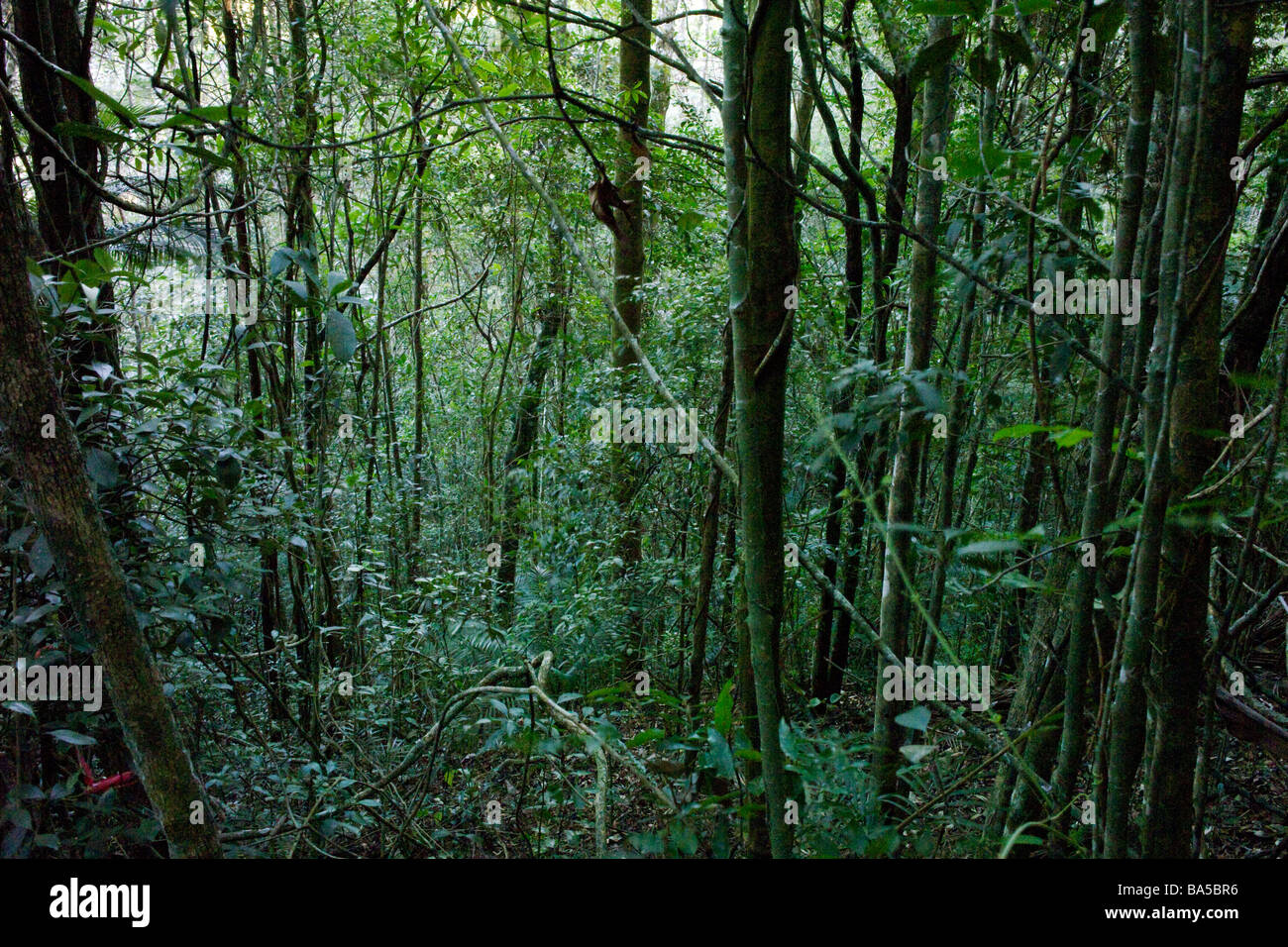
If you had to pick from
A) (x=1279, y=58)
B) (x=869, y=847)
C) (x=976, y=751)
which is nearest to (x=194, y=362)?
(x=869, y=847)

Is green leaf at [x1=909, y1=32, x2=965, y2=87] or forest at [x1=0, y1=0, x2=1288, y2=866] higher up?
green leaf at [x1=909, y1=32, x2=965, y2=87]

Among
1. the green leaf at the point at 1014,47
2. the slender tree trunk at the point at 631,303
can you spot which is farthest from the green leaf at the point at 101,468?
the slender tree trunk at the point at 631,303

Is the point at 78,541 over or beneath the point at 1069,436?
beneath

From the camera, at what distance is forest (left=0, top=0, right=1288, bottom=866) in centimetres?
129

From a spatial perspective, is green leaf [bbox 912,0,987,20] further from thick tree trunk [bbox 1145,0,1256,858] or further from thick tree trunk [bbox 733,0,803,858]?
thick tree trunk [bbox 1145,0,1256,858]

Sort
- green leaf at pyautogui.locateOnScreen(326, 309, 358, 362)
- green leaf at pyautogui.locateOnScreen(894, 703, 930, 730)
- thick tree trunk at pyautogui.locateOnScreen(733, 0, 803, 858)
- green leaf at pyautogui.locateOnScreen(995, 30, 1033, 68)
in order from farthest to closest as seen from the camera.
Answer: green leaf at pyautogui.locateOnScreen(326, 309, 358, 362), green leaf at pyautogui.locateOnScreen(995, 30, 1033, 68), thick tree trunk at pyautogui.locateOnScreen(733, 0, 803, 858), green leaf at pyautogui.locateOnScreen(894, 703, 930, 730)

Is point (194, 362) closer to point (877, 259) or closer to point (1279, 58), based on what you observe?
point (877, 259)

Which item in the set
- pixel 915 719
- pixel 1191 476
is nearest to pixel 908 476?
pixel 1191 476

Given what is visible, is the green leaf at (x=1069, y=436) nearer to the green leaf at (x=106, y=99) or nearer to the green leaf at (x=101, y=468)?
the green leaf at (x=106, y=99)

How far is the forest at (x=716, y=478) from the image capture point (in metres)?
1.29

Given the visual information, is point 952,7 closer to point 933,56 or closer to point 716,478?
point 933,56

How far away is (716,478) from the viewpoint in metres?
1.94

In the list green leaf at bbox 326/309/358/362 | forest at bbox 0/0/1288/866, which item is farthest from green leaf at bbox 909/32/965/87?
green leaf at bbox 326/309/358/362

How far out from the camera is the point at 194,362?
229 cm
